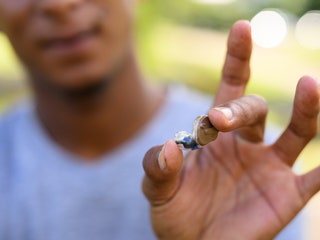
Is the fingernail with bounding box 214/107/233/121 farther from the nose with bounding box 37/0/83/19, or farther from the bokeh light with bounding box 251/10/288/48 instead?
the bokeh light with bounding box 251/10/288/48

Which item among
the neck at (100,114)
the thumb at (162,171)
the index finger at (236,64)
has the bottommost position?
the thumb at (162,171)

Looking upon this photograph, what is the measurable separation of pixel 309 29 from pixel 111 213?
14.7 feet

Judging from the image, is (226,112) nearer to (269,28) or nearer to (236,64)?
(236,64)

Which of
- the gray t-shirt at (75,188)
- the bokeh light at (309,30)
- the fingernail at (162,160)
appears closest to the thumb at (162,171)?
the fingernail at (162,160)

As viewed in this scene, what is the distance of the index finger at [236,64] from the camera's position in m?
1.21

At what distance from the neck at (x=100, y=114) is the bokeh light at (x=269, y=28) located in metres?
4.05

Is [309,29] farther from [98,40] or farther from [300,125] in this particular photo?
[300,125]

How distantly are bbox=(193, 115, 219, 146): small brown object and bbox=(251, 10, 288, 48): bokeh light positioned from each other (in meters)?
4.81

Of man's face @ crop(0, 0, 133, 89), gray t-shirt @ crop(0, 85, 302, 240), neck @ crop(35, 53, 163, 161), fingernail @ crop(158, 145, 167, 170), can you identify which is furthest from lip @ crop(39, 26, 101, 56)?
fingernail @ crop(158, 145, 167, 170)

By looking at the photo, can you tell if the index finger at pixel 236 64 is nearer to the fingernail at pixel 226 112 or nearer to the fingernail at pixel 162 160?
the fingernail at pixel 226 112

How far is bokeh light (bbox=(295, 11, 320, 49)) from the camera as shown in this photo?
18.3 ft

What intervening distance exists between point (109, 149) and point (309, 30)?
14.3ft

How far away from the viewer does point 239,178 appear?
1329 millimetres

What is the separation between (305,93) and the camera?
116 cm
